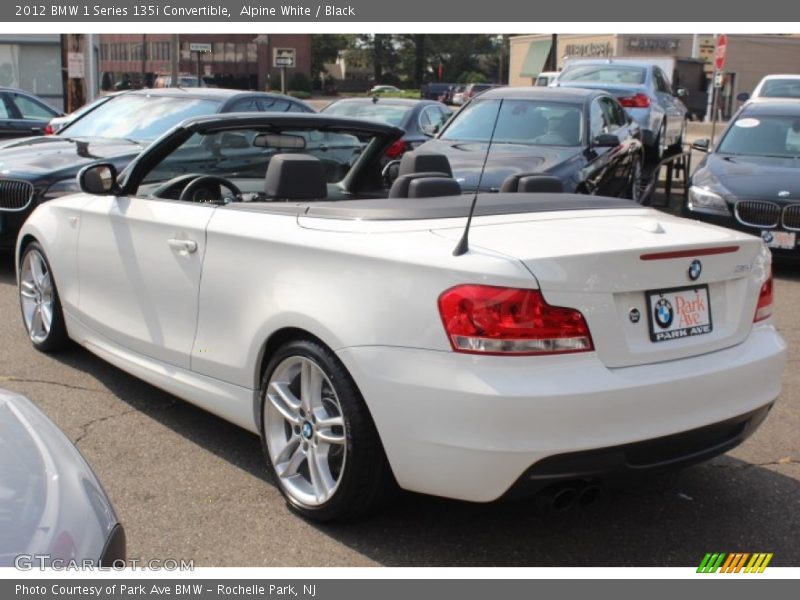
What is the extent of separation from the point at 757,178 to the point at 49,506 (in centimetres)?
868

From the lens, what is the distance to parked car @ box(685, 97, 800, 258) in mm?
9203

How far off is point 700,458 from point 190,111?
21.8ft

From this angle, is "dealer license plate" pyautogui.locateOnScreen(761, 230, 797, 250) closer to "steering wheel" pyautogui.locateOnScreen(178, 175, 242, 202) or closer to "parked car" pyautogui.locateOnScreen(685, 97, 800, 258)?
"parked car" pyautogui.locateOnScreen(685, 97, 800, 258)

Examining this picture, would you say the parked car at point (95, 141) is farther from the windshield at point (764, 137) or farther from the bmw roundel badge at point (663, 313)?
the bmw roundel badge at point (663, 313)

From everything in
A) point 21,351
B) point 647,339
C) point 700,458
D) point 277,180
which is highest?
point 277,180

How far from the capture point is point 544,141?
32.3 feet

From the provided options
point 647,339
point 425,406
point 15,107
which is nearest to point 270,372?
point 425,406

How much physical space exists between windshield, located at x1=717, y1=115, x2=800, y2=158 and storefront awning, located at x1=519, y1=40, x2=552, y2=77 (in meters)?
51.9

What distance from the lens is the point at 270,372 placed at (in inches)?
152

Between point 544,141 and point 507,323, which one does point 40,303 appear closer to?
point 507,323

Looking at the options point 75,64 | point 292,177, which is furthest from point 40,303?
point 75,64

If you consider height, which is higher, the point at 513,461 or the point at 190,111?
the point at 190,111

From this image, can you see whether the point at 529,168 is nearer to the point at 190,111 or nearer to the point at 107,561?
the point at 190,111

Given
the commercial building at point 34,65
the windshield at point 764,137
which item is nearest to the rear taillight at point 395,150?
the windshield at point 764,137
